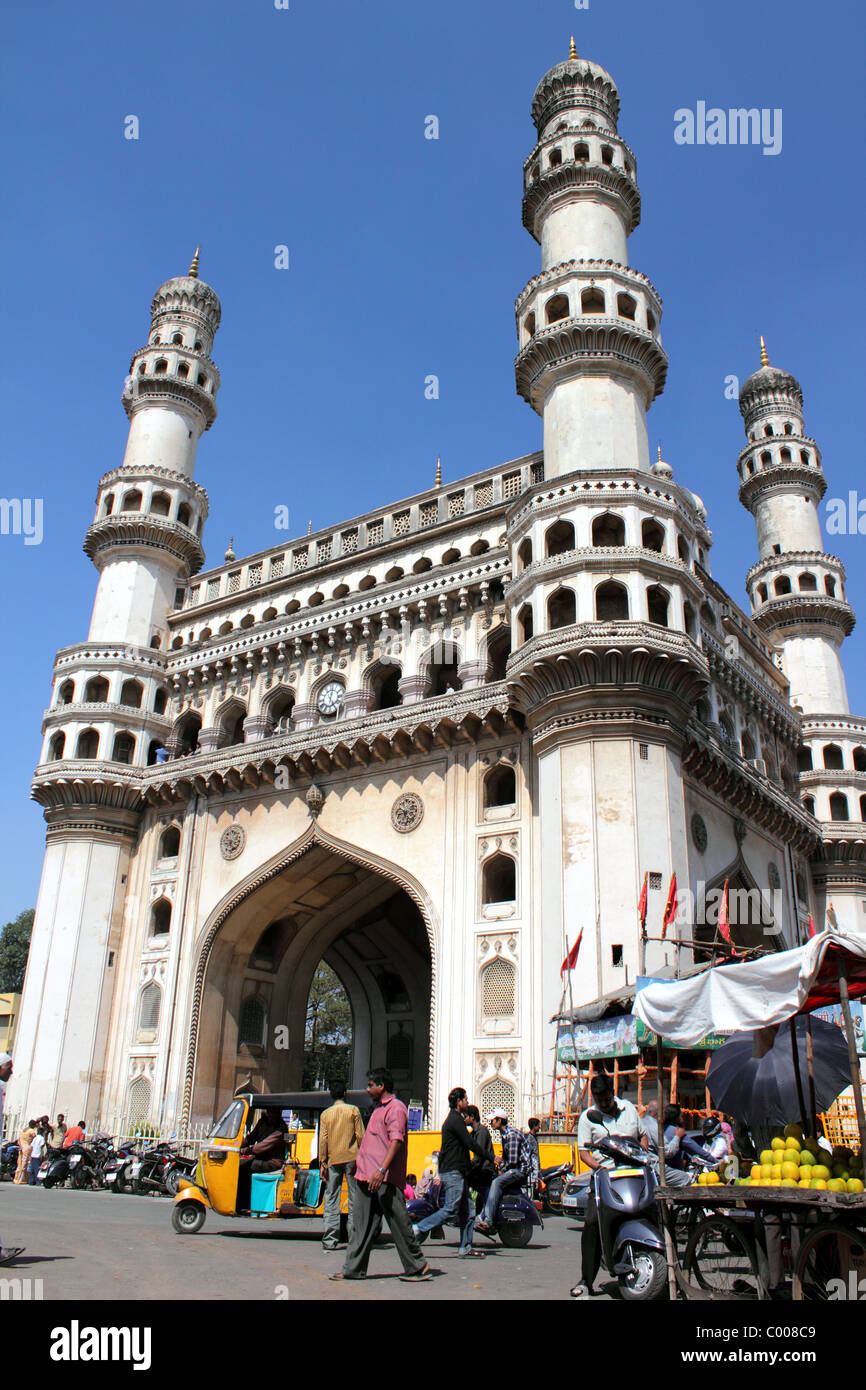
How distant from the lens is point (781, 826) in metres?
28.8

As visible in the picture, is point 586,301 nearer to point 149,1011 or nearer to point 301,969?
point 301,969

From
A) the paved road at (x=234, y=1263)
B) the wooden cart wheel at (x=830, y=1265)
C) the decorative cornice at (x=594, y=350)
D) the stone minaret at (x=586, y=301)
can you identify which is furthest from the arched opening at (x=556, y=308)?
the wooden cart wheel at (x=830, y=1265)

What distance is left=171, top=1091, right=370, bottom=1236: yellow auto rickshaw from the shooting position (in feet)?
38.1

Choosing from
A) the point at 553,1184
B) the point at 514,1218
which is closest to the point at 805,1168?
the point at 514,1218

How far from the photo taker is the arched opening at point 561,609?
22.6 meters

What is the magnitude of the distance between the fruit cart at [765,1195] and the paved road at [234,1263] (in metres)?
1.15

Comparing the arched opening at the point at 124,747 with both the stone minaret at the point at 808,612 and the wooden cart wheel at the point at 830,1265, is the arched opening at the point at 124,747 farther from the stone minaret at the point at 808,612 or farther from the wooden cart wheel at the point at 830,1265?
the wooden cart wheel at the point at 830,1265

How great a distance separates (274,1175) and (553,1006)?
8.92 meters

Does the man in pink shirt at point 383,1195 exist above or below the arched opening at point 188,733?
below

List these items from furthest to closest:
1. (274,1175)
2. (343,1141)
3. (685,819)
→ (685,819) → (274,1175) → (343,1141)

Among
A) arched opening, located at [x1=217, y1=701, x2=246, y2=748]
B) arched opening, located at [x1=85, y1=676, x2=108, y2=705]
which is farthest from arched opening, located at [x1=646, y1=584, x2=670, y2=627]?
arched opening, located at [x1=85, y1=676, x2=108, y2=705]

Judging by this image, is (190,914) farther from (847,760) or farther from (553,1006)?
(847,760)
